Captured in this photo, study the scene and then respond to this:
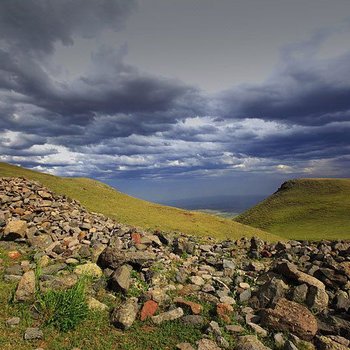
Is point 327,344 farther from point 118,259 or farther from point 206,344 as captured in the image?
point 118,259

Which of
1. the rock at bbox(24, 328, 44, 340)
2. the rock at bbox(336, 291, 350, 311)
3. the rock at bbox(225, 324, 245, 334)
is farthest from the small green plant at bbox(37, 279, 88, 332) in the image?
the rock at bbox(336, 291, 350, 311)

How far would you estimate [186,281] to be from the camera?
2077cm

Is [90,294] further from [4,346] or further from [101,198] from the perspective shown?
[101,198]

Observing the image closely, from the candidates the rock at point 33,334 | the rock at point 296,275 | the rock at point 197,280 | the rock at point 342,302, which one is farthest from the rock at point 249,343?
the rock at point 33,334

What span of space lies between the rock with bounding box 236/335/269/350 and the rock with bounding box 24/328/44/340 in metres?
7.75

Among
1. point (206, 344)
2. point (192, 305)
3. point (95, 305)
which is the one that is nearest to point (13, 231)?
point (95, 305)

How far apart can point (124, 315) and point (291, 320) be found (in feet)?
23.7

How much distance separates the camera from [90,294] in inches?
706

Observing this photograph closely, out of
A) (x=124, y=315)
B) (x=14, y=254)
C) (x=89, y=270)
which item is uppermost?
(x=14, y=254)

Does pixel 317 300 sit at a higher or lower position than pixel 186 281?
higher

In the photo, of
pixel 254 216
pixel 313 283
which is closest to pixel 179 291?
pixel 313 283

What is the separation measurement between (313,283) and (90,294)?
11662 millimetres

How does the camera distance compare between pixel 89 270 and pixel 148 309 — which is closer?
pixel 148 309

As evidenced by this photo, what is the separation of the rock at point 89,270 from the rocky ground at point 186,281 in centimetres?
6
